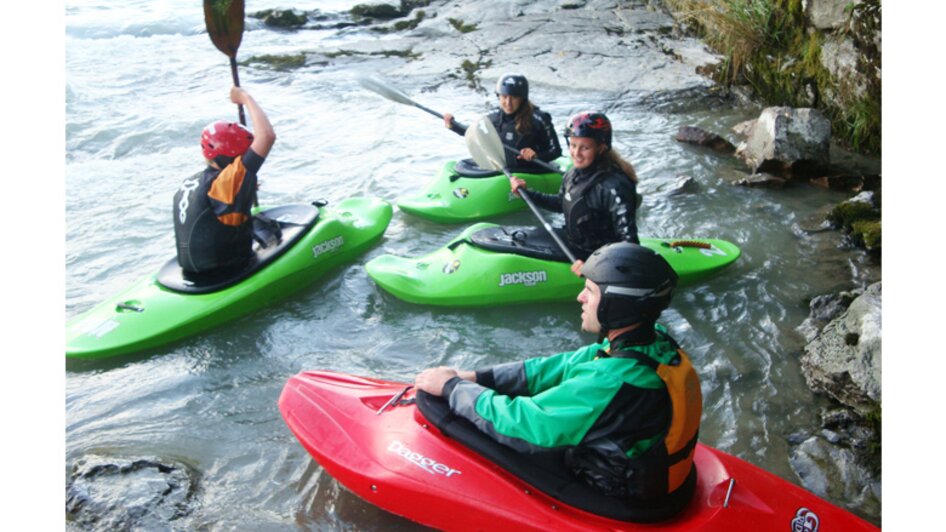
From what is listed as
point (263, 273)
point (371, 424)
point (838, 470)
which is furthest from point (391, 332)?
point (838, 470)

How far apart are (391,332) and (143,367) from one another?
5.07 ft

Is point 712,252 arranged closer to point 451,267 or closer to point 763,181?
point 451,267

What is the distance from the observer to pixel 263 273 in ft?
17.1

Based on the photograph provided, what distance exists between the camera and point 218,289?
501cm

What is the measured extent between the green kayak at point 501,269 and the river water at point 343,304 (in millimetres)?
116

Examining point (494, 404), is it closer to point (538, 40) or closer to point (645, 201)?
point (645, 201)

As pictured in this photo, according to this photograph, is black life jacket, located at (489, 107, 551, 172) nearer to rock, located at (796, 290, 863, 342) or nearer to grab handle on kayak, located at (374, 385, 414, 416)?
rock, located at (796, 290, 863, 342)

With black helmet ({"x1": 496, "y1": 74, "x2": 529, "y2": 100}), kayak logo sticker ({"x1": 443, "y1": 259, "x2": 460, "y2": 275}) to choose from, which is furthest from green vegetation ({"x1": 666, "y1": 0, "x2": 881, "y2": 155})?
kayak logo sticker ({"x1": 443, "y1": 259, "x2": 460, "y2": 275})

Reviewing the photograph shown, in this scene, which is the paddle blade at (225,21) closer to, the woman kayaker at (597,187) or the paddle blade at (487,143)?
the paddle blade at (487,143)

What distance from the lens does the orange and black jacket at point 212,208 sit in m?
4.86

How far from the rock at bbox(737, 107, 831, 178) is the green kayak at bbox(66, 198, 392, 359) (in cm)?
402

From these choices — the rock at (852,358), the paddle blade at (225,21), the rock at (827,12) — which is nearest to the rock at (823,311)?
the rock at (852,358)

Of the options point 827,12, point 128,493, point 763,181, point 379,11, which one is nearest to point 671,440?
point 128,493

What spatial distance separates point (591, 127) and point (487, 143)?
1840 mm
